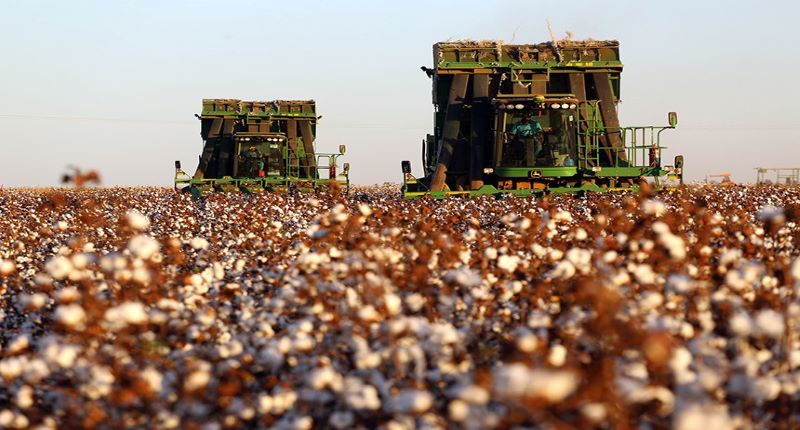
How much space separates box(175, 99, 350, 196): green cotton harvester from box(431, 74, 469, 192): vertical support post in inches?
345

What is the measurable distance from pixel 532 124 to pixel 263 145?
1385 centimetres

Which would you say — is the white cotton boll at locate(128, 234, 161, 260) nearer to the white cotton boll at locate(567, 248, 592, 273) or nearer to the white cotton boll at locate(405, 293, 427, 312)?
the white cotton boll at locate(405, 293, 427, 312)

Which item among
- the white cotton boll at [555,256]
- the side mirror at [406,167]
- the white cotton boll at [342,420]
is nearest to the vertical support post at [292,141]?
the side mirror at [406,167]

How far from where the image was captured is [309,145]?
3794cm

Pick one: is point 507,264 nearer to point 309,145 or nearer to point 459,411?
point 459,411

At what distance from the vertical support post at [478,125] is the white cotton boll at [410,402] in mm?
21403

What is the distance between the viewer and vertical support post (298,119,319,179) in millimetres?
37853

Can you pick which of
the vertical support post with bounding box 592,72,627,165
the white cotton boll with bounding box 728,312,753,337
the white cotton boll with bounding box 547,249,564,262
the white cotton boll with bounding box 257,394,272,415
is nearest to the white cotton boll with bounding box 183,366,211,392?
the white cotton boll with bounding box 257,394,272,415

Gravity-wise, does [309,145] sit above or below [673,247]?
above

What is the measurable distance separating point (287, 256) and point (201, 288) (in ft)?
9.62

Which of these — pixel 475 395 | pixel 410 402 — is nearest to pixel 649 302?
pixel 410 402

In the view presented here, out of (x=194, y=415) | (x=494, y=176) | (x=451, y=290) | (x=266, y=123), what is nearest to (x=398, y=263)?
(x=451, y=290)

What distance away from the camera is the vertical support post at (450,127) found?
26.5 meters

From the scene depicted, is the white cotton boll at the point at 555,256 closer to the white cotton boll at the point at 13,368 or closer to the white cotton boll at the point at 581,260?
the white cotton boll at the point at 581,260
